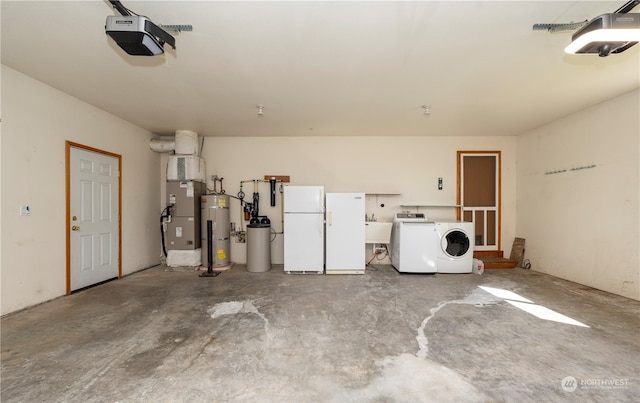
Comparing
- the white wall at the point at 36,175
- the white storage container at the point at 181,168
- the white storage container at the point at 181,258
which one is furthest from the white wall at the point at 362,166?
the white wall at the point at 36,175

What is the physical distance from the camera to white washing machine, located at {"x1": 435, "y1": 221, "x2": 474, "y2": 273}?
14.9 feet

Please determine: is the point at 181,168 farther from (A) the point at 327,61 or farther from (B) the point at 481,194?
(B) the point at 481,194

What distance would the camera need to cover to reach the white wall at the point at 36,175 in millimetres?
2750

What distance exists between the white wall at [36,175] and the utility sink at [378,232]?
466 centimetres

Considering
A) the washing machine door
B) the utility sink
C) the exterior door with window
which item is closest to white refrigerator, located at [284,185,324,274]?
the utility sink

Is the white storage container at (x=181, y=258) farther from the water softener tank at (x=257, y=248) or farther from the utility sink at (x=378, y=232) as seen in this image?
the utility sink at (x=378, y=232)

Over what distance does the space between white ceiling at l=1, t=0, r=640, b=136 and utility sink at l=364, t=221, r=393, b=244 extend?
2.01 metres

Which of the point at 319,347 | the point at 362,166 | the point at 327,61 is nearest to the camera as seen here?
the point at 319,347

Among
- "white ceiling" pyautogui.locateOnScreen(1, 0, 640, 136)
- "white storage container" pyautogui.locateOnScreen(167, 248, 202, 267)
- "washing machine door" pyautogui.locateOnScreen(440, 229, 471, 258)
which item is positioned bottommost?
"white storage container" pyautogui.locateOnScreen(167, 248, 202, 267)

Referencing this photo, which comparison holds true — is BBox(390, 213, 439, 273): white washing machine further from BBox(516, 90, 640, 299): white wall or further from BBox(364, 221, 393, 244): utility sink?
BBox(516, 90, 640, 299): white wall

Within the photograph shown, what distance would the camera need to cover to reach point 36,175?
302 centimetres

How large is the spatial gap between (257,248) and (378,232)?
7.77 feet

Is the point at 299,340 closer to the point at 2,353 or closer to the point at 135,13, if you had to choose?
the point at 2,353

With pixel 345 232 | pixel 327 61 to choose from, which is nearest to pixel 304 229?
pixel 345 232
